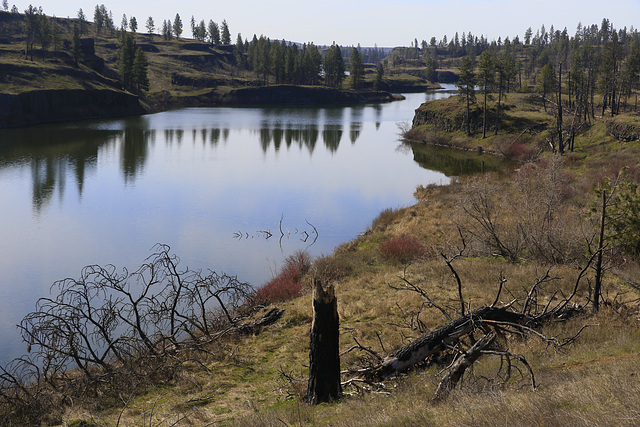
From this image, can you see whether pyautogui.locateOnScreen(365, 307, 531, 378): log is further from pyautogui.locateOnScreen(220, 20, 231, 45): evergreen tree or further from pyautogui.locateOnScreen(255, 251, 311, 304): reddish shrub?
pyautogui.locateOnScreen(220, 20, 231, 45): evergreen tree

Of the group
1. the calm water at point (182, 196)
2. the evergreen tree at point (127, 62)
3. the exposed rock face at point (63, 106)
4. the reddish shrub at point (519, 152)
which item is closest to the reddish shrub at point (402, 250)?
the calm water at point (182, 196)

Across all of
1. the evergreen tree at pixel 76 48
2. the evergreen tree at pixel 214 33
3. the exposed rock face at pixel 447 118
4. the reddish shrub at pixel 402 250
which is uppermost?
the evergreen tree at pixel 214 33

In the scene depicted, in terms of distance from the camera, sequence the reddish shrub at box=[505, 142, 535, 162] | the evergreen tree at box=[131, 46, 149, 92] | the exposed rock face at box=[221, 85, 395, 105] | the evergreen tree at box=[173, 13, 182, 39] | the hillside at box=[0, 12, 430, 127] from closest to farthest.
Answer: the reddish shrub at box=[505, 142, 535, 162] → the hillside at box=[0, 12, 430, 127] → the evergreen tree at box=[131, 46, 149, 92] → the exposed rock face at box=[221, 85, 395, 105] → the evergreen tree at box=[173, 13, 182, 39]

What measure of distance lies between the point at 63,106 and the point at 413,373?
8685 cm

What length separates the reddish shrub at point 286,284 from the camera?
19430 millimetres

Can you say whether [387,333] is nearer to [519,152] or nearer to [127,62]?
[519,152]

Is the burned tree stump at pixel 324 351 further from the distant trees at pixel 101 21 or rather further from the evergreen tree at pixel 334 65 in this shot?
the distant trees at pixel 101 21

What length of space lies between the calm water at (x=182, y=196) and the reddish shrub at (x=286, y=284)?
1230mm

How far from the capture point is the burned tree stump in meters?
9.20

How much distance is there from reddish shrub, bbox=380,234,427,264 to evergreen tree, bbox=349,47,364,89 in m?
126

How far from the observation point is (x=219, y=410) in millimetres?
9906

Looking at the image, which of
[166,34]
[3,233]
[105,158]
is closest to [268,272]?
[3,233]

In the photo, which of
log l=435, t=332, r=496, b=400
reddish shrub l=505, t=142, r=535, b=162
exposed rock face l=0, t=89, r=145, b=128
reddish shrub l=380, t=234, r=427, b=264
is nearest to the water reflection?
exposed rock face l=0, t=89, r=145, b=128

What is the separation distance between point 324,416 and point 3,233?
25.3 m
